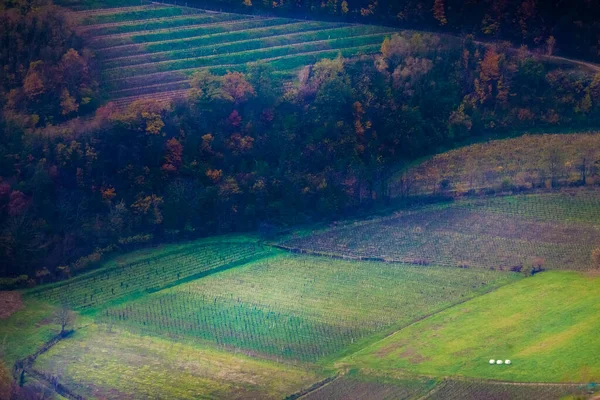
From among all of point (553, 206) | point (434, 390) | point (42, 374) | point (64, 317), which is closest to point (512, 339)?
point (434, 390)

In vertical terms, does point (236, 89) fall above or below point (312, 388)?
above

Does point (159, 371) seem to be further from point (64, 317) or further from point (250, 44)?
point (250, 44)

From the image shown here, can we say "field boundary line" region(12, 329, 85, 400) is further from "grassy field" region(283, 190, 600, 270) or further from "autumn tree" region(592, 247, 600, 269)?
"autumn tree" region(592, 247, 600, 269)

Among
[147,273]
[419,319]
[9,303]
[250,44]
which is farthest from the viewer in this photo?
[250,44]

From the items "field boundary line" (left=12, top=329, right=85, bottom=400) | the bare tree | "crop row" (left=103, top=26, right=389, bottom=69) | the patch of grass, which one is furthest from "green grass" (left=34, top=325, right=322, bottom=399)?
the patch of grass

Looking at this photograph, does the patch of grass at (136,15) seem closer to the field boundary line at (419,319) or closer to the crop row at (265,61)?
the crop row at (265,61)

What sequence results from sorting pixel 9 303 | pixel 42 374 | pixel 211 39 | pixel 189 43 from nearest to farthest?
pixel 42 374 → pixel 9 303 → pixel 189 43 → pixel 211 39

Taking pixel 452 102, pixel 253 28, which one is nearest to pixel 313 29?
pixel 253 28

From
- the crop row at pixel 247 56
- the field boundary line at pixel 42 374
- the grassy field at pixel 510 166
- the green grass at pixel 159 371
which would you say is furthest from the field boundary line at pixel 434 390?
the crop row at pixel 247 56
